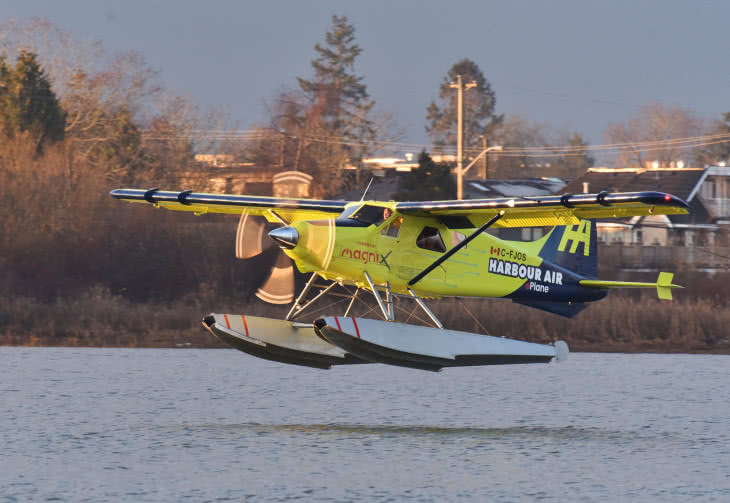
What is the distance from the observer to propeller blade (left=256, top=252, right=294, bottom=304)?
49.5 feet

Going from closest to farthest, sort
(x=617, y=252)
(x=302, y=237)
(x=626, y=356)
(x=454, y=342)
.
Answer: (x=302, y=237) < (x=454, y=342) < (x=626, y=356) < (x=617, y=252)

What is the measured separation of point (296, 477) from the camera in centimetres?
1164

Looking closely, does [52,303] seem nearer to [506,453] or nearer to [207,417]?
[207,417]

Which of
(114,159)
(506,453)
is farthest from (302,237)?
(114,159)

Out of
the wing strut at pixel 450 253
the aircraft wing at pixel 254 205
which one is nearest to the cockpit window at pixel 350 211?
the wing strut at pixel 450 253

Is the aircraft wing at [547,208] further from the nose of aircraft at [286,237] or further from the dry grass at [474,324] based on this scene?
the dry grass at [474,324]

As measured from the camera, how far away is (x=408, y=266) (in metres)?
14.1

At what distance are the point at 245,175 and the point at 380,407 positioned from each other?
23.8 meters

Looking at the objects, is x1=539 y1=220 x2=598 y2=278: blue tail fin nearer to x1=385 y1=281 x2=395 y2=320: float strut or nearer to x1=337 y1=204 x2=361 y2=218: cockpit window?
x1=385 y1=281 x2=395 y2=320: float strut

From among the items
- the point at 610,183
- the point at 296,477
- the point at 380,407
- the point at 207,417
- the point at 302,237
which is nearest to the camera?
the point at 296,477

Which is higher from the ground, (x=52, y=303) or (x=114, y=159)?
(x=114, y=159)

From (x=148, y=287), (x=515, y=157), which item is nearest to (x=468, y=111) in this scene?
(x=515, y=157)

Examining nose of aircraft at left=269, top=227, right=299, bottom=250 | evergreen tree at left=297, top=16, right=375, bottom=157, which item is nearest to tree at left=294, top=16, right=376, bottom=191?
evergreen tree at left=297, top=16, right=375, bottom=157

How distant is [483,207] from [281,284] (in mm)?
3063
